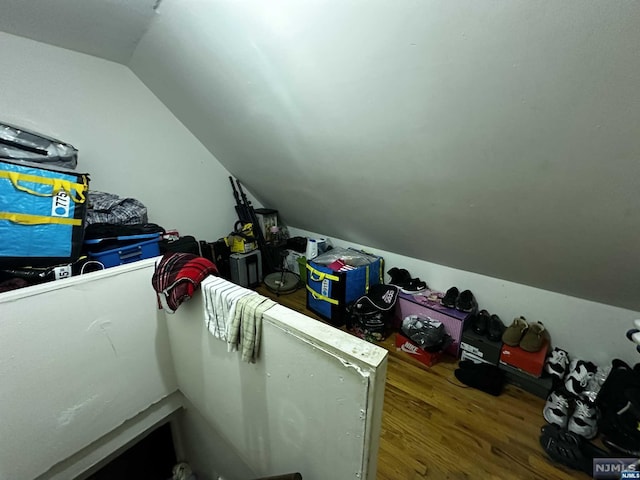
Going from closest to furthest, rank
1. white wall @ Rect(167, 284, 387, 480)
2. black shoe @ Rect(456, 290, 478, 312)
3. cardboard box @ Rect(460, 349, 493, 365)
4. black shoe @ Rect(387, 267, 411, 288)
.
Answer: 1. white wall @ Rect(167, 284, 387, 480)
2. cardboard box @ Rect(460, 349, 493, 365)
3. black shoe @ Rect(456, 290, 478, 312)
4. black shoe @ Rect(387, 267, 411, 288)

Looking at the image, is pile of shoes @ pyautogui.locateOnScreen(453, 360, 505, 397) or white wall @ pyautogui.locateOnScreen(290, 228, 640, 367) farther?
pile of shoes @ pyautogui.locateOnScreen(453, 360, 505, 397)

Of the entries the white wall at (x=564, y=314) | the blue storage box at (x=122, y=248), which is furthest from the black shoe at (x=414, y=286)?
the blue storage box at (x=122, y=248)

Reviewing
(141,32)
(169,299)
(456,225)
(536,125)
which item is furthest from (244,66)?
(456,225)

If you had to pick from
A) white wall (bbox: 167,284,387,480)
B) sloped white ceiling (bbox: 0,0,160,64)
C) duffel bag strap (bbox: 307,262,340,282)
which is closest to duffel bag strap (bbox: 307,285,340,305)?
duffel bag strap (bbox: 307,262,340,282)

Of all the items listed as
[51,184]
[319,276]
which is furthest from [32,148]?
[319,276]

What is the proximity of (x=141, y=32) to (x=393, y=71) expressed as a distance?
1578 mm

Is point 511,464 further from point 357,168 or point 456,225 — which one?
point 357,168

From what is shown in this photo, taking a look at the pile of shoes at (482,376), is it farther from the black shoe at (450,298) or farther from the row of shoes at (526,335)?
the black shoe at (450,298)

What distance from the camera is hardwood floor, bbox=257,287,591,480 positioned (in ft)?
3.97

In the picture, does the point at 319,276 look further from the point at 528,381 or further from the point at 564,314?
the point at 564,314

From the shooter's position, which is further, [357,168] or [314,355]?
[357,168]

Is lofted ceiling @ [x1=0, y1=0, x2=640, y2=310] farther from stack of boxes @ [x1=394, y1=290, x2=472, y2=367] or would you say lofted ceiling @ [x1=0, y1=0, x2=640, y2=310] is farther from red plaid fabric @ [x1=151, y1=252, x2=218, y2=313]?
red plaid fabric @ [x1=151, y1=252, x2=218, y2=313]

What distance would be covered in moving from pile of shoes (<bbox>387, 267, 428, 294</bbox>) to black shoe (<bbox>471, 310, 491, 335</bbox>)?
452 millimetres

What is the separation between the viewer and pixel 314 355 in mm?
712
